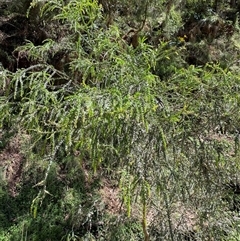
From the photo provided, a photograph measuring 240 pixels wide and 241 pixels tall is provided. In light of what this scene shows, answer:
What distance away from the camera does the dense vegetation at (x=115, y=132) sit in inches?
94.3

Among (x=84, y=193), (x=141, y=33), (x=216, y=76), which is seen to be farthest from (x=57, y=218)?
(x=141, y=33)

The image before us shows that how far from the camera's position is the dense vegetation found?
2.39m

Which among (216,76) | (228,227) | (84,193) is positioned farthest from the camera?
(84,193)

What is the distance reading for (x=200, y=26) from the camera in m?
6.81

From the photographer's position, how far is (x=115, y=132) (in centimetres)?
235

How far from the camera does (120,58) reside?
8.93 feet

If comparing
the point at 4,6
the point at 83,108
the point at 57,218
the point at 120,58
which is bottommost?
the point at 57,218

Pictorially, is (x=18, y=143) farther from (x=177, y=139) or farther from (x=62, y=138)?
(x=177, y=139)

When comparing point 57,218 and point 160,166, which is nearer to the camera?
point 160,166

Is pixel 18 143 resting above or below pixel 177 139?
below

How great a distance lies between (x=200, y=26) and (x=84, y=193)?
166 inches

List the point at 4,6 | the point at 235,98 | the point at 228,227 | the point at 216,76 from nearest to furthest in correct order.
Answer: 1. the point at 235,98
2. the point at 216,76
3. the point at 228,227
4. the point at 4,6

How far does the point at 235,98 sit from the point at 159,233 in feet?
5.34

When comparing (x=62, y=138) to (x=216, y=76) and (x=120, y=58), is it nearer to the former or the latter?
(x=120, y=58)
